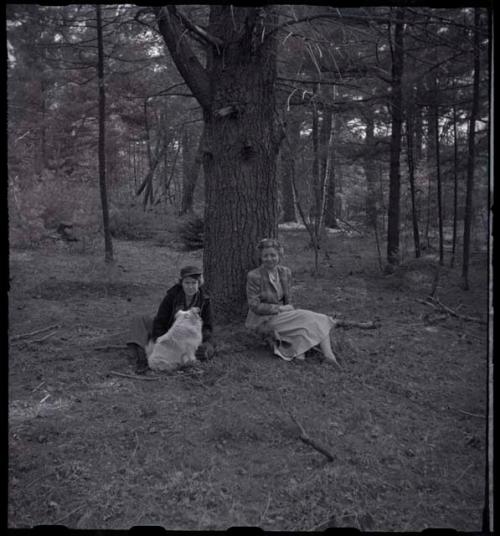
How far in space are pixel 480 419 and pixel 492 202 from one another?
12.5 ft

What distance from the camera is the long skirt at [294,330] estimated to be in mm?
5824

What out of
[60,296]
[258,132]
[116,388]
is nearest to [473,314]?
[258,132]

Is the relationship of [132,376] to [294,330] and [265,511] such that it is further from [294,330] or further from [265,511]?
[265,511]

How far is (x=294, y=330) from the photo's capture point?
588 cm

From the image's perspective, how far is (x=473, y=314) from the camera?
861cm

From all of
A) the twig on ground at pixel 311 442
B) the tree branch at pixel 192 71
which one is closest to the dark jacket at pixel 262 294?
the twig on ground at pixel 311 442

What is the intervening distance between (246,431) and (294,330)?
6.20 feet

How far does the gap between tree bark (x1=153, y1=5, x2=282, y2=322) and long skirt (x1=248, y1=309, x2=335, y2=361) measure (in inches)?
29.3

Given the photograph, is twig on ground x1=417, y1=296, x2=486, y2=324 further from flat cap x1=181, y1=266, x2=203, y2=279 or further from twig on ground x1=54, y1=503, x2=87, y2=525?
twig on ground x1=54, y1=503, x2=87, y2=525

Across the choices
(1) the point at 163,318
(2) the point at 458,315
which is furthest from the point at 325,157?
(1) the point at 163,318

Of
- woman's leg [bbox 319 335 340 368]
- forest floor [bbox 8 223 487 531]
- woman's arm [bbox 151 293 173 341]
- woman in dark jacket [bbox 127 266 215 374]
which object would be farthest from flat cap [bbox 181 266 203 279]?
woman's leg [bbox 319 335 340 368]

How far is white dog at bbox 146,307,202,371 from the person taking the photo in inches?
208

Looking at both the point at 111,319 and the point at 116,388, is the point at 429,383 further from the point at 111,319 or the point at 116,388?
the point at 111,319

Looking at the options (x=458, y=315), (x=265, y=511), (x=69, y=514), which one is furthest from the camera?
(x=458, y=315)
